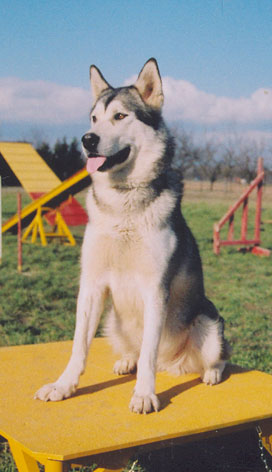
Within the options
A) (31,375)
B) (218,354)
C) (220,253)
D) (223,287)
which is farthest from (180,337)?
(220,253)

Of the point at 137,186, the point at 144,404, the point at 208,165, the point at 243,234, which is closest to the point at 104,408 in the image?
the point at 144,404

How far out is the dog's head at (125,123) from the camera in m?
2.52

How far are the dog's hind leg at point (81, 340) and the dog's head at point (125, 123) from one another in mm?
676

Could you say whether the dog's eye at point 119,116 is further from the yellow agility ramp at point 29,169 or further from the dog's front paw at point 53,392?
the yellow agility ramp at point 29,169

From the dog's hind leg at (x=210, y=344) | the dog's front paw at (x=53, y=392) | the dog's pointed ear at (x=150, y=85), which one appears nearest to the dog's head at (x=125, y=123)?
the dog's pointed ear at (x=150, y=85)

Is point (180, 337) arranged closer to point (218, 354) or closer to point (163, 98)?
point (218, 354)

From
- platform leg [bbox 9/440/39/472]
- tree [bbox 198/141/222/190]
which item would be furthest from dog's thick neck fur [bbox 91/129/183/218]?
tree [bbox 198/141/222/190]

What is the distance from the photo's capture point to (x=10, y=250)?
10438 millimetres

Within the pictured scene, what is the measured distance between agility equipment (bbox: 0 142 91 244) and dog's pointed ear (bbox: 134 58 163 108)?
28.1 feet

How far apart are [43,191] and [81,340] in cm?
1110

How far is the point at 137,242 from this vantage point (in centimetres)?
258

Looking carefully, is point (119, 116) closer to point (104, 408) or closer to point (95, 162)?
point (95, 162)

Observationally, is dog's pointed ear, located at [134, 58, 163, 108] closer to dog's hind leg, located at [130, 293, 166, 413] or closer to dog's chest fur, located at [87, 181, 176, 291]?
dog's chest fur, located at [87, 181, 176, 291]

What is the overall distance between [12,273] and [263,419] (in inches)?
242
